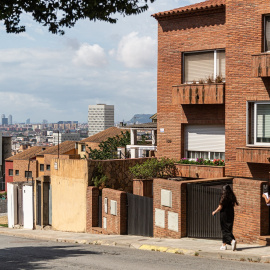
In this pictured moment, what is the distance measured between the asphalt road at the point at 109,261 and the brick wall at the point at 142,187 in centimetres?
713

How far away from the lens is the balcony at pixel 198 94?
2214 centimetres

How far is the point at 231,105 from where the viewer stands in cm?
2108

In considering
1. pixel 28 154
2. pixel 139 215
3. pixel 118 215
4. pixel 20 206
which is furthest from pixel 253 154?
pixel 28 154

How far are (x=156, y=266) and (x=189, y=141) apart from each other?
1218 cm

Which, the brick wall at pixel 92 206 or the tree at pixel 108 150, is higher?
the tree at pixel 108 150

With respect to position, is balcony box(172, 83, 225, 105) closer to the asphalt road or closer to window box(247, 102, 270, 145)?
window box(247, 102, 270, 145)

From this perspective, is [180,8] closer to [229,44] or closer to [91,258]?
[229,44]

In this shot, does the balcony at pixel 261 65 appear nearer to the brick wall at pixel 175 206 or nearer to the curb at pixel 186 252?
the brick wall at pixel 175 206

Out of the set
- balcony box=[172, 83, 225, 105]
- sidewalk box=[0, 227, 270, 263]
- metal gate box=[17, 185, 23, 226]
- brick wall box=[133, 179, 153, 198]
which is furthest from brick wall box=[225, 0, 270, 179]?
metal gate box=[17, 185, 23, 226]

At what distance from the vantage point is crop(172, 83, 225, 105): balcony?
2214 centimetres

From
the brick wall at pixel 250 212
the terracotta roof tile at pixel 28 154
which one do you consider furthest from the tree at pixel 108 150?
the terracotta roof tile at pixel 28 154

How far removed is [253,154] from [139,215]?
4864 millimetres

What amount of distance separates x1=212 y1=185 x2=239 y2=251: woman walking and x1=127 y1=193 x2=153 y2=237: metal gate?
6286mm

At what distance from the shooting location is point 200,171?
23.4m
